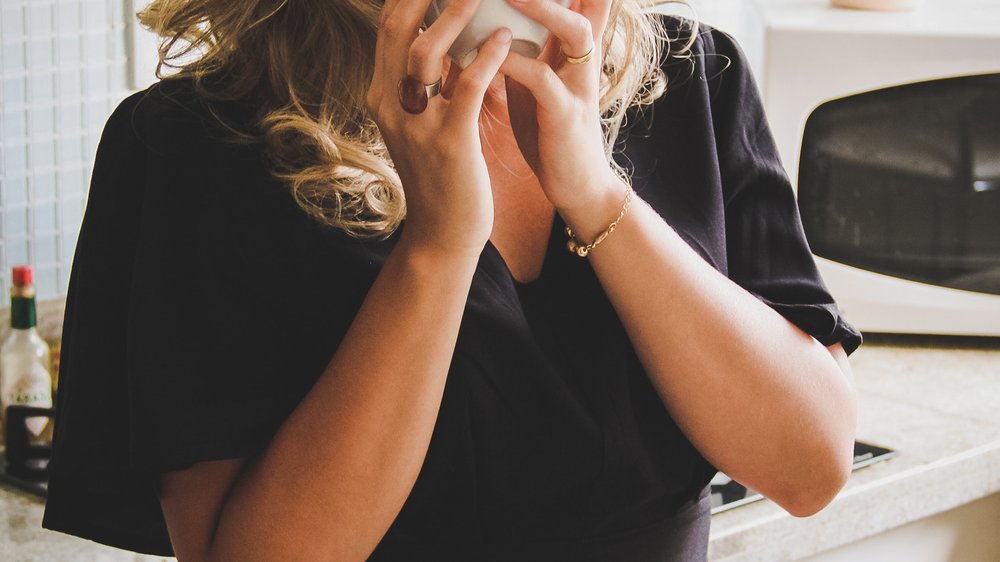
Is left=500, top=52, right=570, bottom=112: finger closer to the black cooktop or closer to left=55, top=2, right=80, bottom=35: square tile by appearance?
the black cooktop

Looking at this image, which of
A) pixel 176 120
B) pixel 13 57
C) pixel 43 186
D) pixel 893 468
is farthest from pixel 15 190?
pixel 893 468

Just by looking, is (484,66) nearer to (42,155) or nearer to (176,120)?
(176,120)

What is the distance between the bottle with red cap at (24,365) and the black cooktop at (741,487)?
0.69 m

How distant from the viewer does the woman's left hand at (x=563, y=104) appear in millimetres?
607

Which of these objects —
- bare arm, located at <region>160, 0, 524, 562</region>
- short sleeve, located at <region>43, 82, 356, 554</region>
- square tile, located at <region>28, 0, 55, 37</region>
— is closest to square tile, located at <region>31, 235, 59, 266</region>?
square tile, located at <region>28, 0, 55, 37</region>

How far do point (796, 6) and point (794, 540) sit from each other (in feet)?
2.68

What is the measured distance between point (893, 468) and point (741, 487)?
175 mm

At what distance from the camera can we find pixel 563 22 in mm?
596

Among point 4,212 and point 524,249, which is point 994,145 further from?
point 4,212

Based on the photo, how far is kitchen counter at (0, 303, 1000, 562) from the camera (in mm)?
1100

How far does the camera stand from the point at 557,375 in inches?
30.9

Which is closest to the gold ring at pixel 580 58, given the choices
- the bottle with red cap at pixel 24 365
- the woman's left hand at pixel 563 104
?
the woman's left hand at pixel 563 104

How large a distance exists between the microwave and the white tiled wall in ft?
2.61

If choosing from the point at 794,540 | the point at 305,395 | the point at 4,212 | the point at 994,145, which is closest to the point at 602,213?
the point at 305,395
